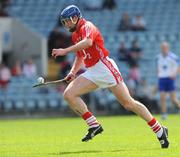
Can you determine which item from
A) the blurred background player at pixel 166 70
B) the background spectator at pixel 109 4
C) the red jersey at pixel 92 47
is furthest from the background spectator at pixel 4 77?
the red jersey at pixel 92 47

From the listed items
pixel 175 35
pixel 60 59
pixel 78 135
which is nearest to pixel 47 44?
pixel 60 59

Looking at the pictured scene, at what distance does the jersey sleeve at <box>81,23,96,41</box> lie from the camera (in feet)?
42.4

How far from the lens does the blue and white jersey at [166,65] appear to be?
2541 centimetres

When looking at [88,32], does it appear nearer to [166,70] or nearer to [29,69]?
[166,70]

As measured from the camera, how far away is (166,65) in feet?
83.5

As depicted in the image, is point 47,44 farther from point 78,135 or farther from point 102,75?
point 102,75

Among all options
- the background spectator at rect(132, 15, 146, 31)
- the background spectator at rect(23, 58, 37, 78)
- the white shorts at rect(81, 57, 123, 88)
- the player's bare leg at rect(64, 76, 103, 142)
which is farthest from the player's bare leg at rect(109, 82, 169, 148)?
the background spectator at rect(132, 15, 146, 31)

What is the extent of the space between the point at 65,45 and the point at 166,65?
8.52 metres

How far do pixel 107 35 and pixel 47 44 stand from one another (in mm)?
2893

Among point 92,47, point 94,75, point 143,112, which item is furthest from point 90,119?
point 92,47

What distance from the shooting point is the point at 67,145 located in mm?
13992

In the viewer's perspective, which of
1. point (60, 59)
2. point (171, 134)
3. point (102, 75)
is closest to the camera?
point (102, 75)

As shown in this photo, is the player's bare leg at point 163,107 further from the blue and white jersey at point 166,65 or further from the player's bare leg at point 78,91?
the player's bare leg at point 78,91

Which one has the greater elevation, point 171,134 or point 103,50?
point 103,50
